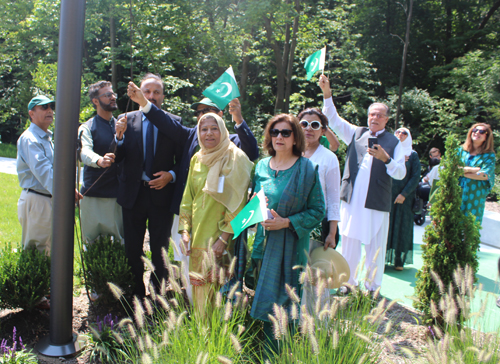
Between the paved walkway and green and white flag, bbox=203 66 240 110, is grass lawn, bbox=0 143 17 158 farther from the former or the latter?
green and white flag, bbox=203 66 240 110

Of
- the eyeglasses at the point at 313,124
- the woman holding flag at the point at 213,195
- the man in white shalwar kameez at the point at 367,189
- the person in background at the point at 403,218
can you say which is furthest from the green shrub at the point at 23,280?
the person in background at the point at 403,218

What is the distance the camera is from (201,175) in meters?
3.39

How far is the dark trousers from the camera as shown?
3.94 m

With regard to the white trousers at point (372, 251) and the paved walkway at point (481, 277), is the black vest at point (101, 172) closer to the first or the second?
the white trousers at point (372, 251)

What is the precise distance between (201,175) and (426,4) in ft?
78.9

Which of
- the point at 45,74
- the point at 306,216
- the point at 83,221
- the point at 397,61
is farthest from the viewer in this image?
the point at 397,61

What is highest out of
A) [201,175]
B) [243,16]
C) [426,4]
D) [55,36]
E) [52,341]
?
[426,4]

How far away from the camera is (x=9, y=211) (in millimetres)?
7973

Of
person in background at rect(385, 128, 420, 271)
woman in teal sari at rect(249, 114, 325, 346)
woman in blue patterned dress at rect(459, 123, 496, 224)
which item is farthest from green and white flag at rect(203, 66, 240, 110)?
woman in blue patterned dress at rect(459, 123, 496, 224)

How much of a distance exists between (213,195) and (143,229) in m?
1.19

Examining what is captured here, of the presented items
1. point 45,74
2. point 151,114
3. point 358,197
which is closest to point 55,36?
point 45,74

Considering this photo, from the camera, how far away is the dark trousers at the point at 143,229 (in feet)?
12.9

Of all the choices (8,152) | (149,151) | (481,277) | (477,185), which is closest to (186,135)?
(149,151)

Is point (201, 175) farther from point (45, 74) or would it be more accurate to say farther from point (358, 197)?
point (45, 74)
